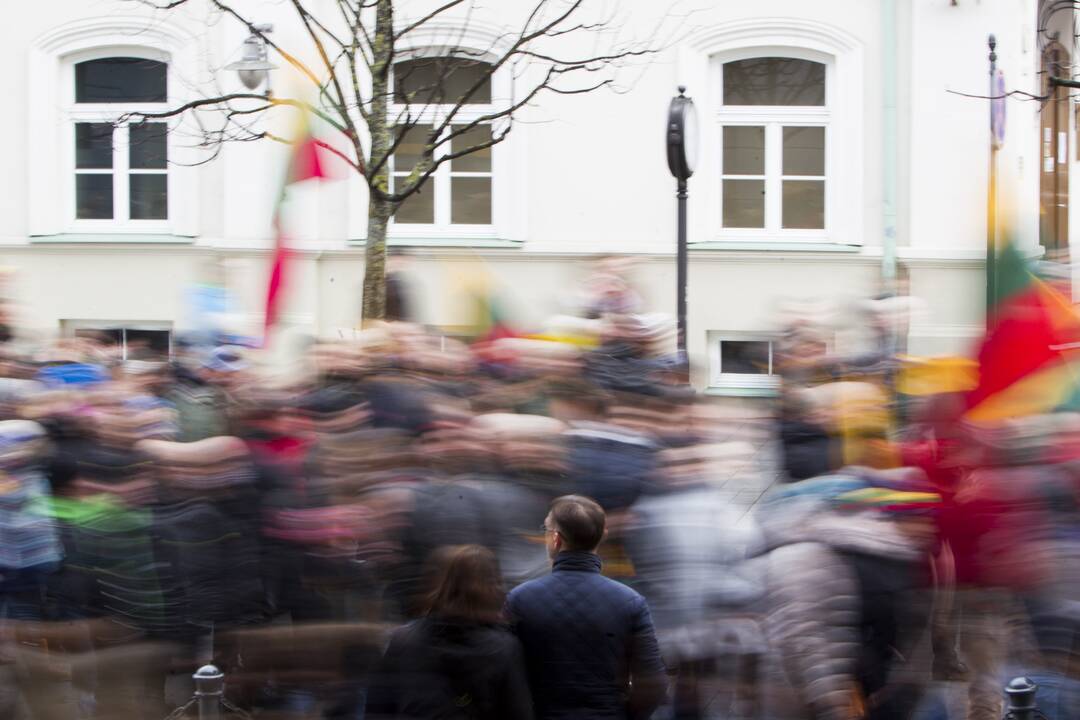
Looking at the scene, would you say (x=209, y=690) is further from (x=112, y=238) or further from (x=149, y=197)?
(x=149, y=197)

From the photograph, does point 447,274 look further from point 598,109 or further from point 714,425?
point 714,425

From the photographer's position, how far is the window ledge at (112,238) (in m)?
14.2

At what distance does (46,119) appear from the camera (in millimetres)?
14555

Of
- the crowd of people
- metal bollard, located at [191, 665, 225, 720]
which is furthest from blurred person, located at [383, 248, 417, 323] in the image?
metal bollard, located at [191, 665, 225, 720]

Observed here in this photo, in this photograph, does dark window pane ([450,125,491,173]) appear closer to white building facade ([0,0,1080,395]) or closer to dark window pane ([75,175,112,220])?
white building facade ([0,0,1080,395])

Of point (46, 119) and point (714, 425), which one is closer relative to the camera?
point (714, 425)

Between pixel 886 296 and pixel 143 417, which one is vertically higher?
pixel 886 296

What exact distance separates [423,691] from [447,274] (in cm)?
1041

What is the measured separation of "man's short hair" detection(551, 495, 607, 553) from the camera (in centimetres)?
425

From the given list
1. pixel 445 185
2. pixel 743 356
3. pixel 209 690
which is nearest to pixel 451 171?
pixel 445 185

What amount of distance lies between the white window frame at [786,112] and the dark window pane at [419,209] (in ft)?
9.02

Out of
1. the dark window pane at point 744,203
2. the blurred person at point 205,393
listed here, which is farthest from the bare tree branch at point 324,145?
the dark window pane at point 744,203

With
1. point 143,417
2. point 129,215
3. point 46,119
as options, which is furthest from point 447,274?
point 143,417

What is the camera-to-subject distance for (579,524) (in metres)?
4.24
